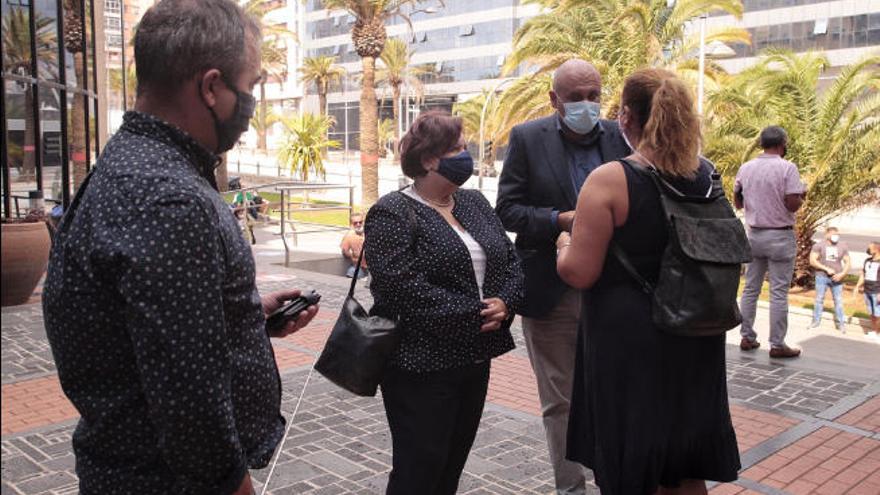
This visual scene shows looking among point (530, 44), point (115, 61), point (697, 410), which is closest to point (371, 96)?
point (530, 44)

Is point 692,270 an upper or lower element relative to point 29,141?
lower

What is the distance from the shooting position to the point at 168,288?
1616 millimetres

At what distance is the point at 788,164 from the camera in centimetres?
714

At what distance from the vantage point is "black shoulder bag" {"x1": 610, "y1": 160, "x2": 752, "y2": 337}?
9.04 ft

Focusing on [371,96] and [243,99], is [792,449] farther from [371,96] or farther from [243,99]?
[371,96]

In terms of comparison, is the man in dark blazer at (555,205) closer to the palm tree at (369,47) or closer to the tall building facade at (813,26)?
the palm tree at (369,47)


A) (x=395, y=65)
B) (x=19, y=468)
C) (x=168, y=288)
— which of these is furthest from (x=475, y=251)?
(x=395, y=65)

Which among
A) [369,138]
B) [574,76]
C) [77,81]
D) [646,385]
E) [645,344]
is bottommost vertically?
[646,385]

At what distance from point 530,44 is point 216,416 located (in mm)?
20151

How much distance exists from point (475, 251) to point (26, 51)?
1107 centimetres

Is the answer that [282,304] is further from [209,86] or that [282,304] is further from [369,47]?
[369,47]

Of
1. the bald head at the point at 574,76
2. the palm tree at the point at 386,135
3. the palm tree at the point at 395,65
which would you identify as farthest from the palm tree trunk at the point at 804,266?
the palm tree at the point at 386,135

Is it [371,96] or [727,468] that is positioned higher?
[371,96]

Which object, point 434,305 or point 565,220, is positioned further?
point 565,220
